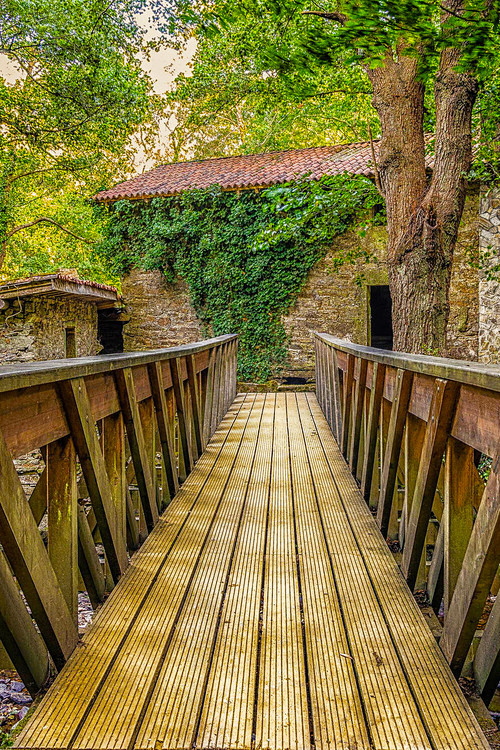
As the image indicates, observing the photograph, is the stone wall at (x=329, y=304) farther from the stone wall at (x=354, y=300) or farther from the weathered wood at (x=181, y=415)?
the weathered wood at (x=181, y=415)

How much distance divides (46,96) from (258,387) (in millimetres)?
7401

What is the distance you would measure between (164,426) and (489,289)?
23.3 feet

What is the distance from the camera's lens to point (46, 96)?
37.1ft

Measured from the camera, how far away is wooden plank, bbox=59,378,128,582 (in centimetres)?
171

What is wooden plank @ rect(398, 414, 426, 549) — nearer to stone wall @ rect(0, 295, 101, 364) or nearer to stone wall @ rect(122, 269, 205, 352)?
stone wall @ rect(0, 295, 101, 364)

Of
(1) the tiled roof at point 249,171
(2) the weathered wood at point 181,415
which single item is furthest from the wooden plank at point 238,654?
(1) the tiled roof at point 249,171

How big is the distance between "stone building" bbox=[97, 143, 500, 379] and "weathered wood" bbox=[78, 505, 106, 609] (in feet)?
22.8

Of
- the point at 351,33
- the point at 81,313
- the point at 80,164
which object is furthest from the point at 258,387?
the point at 351,33

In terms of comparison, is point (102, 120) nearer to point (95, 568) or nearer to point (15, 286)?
point (15, 286)

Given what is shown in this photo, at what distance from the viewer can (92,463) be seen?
6.03ft

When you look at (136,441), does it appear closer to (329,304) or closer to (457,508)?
(457,508)

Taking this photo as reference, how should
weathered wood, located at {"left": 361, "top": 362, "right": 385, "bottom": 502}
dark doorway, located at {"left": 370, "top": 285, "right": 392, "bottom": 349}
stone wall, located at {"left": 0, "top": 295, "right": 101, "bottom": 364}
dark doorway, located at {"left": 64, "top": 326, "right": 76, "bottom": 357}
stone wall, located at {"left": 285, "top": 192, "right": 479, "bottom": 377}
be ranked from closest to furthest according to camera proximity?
1. weathered wood, located at {"left": 361, "top": 362, "right": 385, "bottom": 502}
2. stone wall, located at {"left": 0, "top": 295, "right": 101, "bottom": 364}
3. dark doorway, located at {"left": 64, "top": 326, "right": 76, "bottom": 357}
4. stone wall, located at {"left": 285, "top": 192, "right": 479, "bottom": 377}
5. dark doorway, located at {"left": 370, "top": 285, "right": 392, "bottom": 349}

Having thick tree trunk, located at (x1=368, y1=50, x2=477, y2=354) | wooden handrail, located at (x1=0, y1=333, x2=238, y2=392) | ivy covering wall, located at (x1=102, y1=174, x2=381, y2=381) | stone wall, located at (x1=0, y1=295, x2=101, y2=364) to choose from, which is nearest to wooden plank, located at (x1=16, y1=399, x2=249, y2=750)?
wooden handrail, located at (x1=0, y1=333, x2=238, y2=392)

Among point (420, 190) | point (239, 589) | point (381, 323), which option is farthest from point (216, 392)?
point (381, 323)
